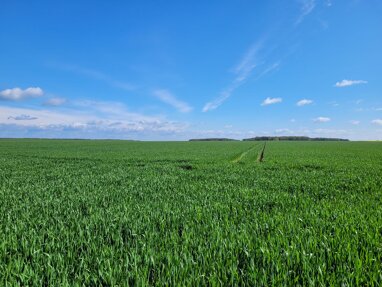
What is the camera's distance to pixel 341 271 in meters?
3.45

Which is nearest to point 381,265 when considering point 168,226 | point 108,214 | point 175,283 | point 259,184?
point 175,283

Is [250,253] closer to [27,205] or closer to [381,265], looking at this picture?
[381,265]

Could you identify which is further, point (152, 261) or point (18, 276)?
point (152, 261)

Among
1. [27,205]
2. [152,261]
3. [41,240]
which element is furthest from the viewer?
[27,205]

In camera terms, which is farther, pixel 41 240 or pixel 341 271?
pixel 41 240

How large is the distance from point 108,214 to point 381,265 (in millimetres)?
5698

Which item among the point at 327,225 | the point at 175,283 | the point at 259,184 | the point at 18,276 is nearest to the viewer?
the point at 175,283

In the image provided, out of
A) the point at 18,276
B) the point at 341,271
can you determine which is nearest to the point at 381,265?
the point at 341,271

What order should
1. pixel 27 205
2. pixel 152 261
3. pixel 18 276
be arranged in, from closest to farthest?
pixel 18 276 < pixel 152 261 < pixel 27 205

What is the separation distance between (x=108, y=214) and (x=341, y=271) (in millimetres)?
5236

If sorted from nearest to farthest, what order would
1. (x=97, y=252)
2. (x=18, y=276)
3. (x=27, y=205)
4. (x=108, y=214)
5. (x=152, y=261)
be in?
1. (x=18, y=276)
2. (x=152, y=261)
3. (x=97, y=252)
4. (x=108, y=214)
5. (x=27, y=205)

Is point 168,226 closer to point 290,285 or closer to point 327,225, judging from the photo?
point 290,285

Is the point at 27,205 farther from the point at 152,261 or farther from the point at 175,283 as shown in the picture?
the point at 175,283

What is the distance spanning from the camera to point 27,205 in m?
8.01
